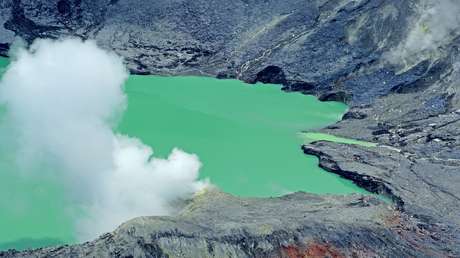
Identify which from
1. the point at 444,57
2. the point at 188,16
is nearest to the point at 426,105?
the point at 444,57

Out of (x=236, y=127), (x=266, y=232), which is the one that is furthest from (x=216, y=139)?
(x=266, y=232)

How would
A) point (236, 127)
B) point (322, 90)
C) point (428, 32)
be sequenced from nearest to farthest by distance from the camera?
point (236, 127)
point (428, 32)
point (322, 90)

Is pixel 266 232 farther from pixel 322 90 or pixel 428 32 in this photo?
pixel 428 32

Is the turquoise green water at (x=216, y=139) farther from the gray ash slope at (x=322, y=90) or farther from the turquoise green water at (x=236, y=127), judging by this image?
the gray ash slope at (x=322, y=90)

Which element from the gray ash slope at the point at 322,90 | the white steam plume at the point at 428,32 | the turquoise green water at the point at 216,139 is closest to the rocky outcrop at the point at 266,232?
the gray ash slope at the point at 322,90

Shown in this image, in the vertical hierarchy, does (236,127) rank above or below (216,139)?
above

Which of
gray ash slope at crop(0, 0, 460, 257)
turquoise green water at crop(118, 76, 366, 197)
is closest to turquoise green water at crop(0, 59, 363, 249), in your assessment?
turquoise green water at crop(118, 76, 366, 197)

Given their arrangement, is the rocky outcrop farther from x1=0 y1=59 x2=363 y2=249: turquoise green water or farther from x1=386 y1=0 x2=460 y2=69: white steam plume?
x1=386 y1=0 x2=460 y2=69: white steam plume
